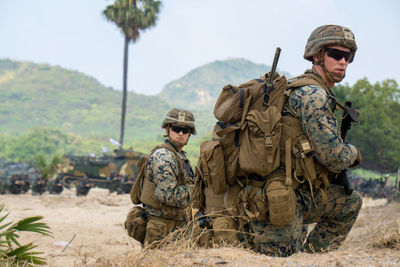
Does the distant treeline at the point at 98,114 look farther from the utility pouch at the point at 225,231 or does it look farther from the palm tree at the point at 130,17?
the utility pouch at the point at 225,231

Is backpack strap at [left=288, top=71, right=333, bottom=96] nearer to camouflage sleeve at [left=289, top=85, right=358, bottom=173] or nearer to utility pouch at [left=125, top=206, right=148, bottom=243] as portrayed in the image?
camouflage sleeve at [left=289, top=85, right=358, bottom=173]

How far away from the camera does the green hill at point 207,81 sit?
536 feet

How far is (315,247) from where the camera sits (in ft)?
13.1

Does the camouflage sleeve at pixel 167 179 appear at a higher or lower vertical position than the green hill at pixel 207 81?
lower

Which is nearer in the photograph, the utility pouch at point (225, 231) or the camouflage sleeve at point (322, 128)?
the camouflage sleeve at point (322, 128)

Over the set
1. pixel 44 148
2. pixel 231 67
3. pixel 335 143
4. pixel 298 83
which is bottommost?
pixel 44 148

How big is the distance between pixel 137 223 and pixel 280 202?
6.42 ft

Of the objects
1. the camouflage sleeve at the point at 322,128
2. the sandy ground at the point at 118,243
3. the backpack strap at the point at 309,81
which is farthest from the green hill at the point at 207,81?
the camouflage sleeve at the point at 322,128

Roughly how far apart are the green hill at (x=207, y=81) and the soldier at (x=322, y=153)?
149 meters

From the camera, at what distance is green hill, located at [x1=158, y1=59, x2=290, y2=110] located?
163250mm

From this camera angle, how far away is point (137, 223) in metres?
4.79

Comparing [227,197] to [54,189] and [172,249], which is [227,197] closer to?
[172,249]

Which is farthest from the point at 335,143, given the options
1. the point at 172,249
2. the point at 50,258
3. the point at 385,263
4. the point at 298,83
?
the point at 50,258

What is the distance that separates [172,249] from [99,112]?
355 feet
